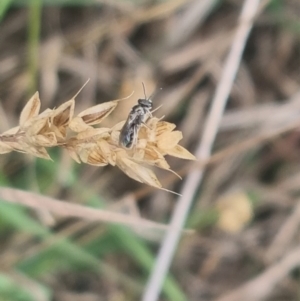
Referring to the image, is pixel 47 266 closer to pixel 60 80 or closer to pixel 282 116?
pixel 60 80

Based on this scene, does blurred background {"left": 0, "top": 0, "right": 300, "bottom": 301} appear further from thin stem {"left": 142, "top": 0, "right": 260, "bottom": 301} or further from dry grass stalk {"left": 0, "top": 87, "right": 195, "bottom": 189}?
dry grass stalk {"left": 0, "top": 87, "right": 195, "bottom": 189}

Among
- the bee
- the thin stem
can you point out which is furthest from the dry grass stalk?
the thin stem

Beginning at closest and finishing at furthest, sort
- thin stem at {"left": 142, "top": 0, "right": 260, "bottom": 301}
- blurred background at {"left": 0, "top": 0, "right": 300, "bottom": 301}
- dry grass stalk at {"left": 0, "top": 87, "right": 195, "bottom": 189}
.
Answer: dry grass stalk at {"left": 0, "top": 87, "right": 195, "bottom": 189} < thin stem at {"left": 142, "top": 0, "right": 260, "bottom": 301} < blurred background at {"left": 0, "top": 0, "right": 300, "bottom": 301}

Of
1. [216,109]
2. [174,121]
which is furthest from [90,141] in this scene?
[174,121]

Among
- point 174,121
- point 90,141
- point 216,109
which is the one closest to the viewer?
point 90,141

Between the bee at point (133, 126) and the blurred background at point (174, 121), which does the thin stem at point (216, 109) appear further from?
the bee at point (133, 126)

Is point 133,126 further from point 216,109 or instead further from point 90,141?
point 216,109
